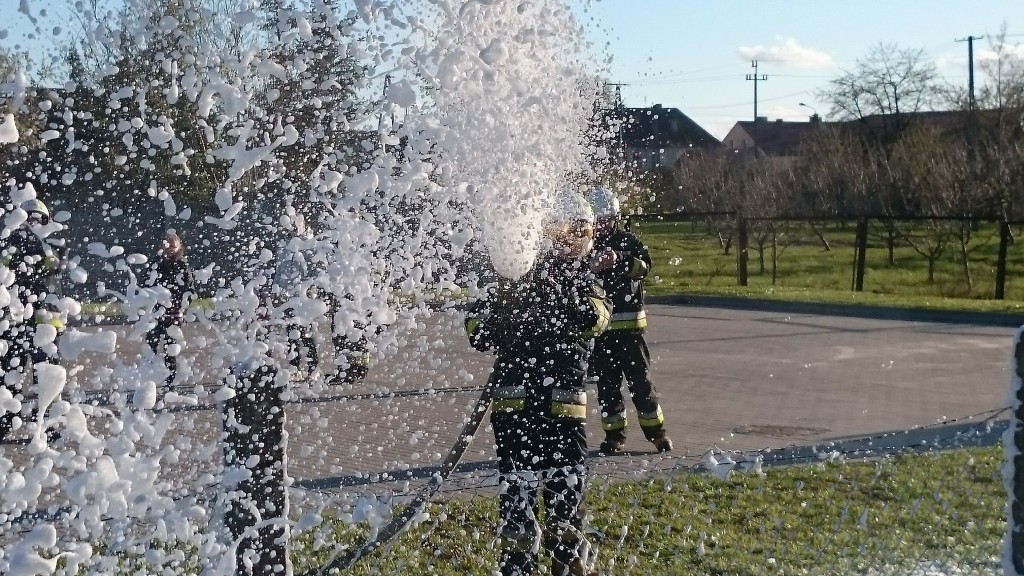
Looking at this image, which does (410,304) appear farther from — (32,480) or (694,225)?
(694,225)

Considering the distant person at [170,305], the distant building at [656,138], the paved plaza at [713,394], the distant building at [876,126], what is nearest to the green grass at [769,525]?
the paved plaza at [713,394]

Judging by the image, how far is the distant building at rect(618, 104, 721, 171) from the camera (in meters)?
12.8

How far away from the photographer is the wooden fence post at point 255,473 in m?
3.19

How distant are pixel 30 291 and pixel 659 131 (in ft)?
52.5

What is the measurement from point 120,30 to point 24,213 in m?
1.02

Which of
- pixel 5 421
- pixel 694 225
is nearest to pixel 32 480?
pixel 5 421

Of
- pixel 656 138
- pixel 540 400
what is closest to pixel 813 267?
pixel 656 138

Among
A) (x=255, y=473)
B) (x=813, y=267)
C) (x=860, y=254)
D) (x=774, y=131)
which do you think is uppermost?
(x=774, y=131)

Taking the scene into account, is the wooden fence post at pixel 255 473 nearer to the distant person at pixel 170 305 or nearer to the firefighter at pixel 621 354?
the distant person at pixel 170 305

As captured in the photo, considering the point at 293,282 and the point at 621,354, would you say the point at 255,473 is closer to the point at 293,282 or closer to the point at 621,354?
the point at 293,282

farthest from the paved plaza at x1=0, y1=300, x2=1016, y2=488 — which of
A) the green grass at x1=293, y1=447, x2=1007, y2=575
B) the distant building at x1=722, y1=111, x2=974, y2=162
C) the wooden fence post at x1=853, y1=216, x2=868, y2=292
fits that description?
the distant building at x1=722, y1=111, x2=974, y2=162

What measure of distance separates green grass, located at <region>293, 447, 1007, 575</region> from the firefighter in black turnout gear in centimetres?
40

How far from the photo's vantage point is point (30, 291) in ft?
14.8

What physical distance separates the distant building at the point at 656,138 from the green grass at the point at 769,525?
11.1 ft
